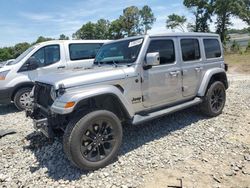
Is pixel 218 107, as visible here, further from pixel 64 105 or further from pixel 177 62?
pixel 64 105

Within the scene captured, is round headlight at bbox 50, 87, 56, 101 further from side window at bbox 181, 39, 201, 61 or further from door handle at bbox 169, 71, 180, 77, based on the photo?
side window at bbox 181, 39, 201, 61

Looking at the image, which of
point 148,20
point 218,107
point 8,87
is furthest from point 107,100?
point 148,20

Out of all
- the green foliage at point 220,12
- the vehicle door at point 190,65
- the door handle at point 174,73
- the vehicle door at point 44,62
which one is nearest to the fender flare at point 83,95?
the door handle at point 174,73

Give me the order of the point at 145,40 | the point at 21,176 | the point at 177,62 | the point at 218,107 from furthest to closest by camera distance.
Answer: the point at 218,107, the point at 177,62, the point at 145,40, the point at 21,176

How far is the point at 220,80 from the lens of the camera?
637 cm

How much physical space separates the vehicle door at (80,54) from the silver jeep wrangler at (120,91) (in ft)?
9.90

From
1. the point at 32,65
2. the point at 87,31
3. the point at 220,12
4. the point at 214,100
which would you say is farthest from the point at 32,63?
the point at 87,31

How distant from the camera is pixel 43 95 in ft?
14.3

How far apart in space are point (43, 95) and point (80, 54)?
14.6 ft

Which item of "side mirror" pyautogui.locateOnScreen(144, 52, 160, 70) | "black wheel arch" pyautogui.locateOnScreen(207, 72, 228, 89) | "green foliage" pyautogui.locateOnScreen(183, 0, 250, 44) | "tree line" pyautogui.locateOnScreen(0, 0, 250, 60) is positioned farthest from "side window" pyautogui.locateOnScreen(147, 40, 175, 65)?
"green foliage" pyautogui.locateOnScreen(183, 0, 250, 44)

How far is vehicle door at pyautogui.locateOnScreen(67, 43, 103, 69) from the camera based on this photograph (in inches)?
324

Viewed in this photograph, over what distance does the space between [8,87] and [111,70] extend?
4.28m

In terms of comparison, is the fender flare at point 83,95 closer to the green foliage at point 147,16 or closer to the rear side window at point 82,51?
the rear side window at point 82,51

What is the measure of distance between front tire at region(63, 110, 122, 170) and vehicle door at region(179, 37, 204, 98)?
6.73 ft
